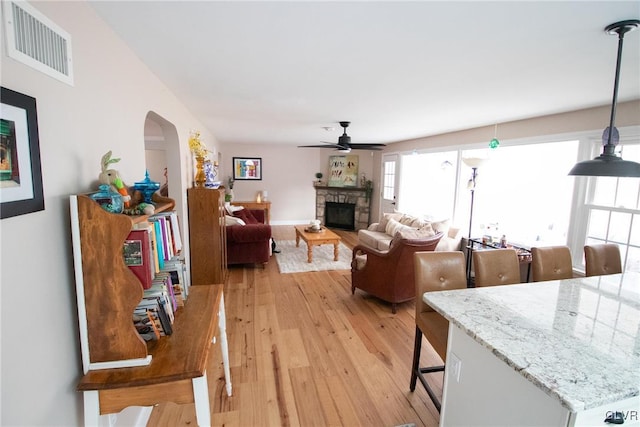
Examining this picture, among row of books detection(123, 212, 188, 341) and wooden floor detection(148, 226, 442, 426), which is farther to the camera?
wooden floor detection(148, 226, 442, 426)

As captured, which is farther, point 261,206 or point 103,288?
A: point 261,206

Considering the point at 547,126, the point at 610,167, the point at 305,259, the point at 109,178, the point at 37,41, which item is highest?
→ the point at 547,126

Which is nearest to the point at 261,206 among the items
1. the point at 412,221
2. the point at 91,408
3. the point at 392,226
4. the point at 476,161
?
the point at 392,226

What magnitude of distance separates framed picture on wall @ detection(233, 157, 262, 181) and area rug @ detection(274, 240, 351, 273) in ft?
8.70

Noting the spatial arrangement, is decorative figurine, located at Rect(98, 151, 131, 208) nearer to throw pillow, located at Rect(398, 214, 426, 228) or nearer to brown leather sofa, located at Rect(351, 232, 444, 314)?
brown leather sofa, located at Rect(351, 232, 444, 314)

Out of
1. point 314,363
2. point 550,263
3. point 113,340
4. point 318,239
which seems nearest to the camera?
point 113,340

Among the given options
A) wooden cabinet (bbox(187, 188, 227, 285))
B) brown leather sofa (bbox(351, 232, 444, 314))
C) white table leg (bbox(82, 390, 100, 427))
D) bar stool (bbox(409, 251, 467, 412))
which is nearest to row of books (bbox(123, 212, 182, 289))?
white table leg (bbox(82, 390, 100, 427))

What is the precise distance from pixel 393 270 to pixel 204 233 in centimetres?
217

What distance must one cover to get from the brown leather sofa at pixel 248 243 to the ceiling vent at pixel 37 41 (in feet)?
10.9

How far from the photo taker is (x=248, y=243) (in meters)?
4.53

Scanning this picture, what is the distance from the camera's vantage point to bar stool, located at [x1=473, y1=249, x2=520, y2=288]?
6.94ft

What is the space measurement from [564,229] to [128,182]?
14.2 ft

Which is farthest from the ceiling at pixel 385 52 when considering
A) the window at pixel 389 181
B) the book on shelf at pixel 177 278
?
the window at pixel 389 181

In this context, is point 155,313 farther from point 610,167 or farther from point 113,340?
point 610,167
